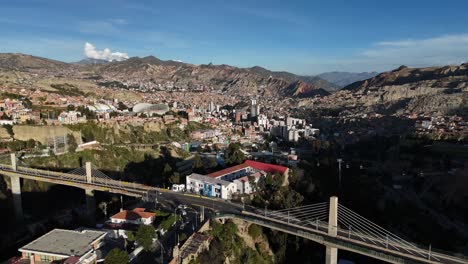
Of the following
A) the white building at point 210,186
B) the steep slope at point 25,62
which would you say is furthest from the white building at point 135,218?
the steep slope at point 25,62

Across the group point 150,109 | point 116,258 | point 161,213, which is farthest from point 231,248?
point 150,109

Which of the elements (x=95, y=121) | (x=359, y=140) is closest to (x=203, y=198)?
(x=95, y=121)

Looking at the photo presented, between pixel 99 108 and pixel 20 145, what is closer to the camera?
pixel 20 145

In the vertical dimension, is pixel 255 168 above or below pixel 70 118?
below

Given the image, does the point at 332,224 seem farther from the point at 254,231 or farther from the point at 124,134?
the point at 124,134

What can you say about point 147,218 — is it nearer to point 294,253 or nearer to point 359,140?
point 294,253

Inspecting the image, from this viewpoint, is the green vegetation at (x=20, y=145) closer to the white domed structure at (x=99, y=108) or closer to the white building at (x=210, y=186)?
the white domed structure at (x=99, y=108)

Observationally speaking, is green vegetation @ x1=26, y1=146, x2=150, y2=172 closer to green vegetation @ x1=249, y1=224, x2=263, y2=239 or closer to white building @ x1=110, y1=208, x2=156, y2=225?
white building @ x1=110, y1=208, x2=156, y2=225
